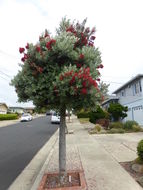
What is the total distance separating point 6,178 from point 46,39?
4088 millimetres

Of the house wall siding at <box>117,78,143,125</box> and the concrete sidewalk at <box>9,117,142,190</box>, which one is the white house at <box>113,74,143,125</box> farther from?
the concrete sidewalk at <box>9,117,142,190</box>

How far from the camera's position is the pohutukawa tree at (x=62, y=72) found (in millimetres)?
3430

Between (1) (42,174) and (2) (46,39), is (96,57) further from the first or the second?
(1) (42,174)

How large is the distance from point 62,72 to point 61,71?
15 centimetres

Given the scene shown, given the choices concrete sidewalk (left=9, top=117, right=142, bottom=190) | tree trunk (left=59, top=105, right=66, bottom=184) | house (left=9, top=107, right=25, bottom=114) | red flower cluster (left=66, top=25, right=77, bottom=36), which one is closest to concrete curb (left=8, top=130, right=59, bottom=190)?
concrete sidewalk (left=9, top=117, right=142, bottom=190)

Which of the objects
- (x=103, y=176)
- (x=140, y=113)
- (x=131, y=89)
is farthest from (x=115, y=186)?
(x=131, y=89)

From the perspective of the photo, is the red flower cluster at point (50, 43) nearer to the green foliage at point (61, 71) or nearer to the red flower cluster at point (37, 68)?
the green foliage at point (61, 71)

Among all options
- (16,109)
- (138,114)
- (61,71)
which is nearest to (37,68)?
(61,71)

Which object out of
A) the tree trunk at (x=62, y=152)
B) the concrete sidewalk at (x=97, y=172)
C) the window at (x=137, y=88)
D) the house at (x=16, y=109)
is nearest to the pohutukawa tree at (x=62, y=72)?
the tree trunk at (x=62, y=152)

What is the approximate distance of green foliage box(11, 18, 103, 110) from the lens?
11.2ft

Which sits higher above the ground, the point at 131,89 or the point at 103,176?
the point at 131,89

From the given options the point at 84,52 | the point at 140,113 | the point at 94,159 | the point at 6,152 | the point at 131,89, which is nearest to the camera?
the point at 84,52

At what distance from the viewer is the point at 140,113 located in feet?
56.7

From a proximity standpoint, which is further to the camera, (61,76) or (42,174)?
(42,174)
